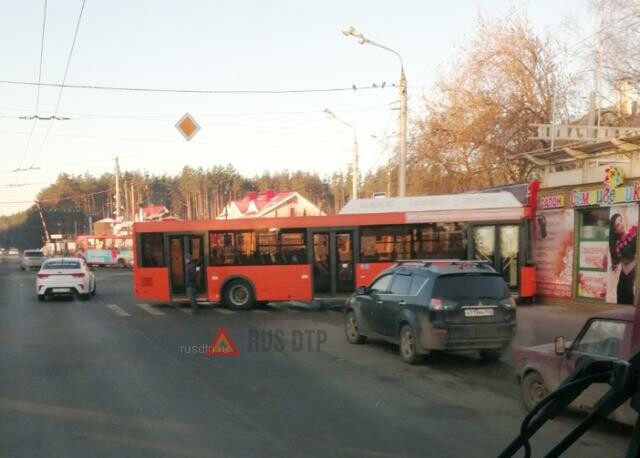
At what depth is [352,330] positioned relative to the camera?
40.6ft

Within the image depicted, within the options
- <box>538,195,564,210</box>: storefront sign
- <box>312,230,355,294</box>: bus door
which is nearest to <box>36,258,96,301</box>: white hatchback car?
<box>312,230,355,294</box>: bus door

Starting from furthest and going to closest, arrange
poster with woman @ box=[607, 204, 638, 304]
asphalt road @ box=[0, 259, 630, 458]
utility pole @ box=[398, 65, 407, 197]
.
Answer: utility pole @ box=[398, 65, 407, 197], poster with woman @ box=[607, 204, 638, 304], asphalt road @ box=[0, 259, 630, 458]

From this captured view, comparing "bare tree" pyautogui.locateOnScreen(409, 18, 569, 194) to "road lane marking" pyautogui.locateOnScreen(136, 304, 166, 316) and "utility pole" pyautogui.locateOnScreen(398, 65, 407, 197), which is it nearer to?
"utility pole" pyautogui.locateOnScreen(398, 65, 407, 197)

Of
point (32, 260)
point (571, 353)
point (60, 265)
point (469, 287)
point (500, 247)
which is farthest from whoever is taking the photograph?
point (32, 260)

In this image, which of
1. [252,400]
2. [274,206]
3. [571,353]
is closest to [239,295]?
[252,400]

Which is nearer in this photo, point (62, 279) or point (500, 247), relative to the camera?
point (500, 247)

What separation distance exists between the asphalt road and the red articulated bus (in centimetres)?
504

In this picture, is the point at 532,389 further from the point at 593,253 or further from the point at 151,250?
the point at 151,250

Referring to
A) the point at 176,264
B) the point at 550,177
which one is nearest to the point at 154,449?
the point at 176,264

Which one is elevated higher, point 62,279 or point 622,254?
point 622,254

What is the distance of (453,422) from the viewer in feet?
22.2

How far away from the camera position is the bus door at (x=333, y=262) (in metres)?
18.5

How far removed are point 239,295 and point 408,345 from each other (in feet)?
31.0

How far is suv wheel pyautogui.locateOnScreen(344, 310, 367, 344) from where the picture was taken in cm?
1220
